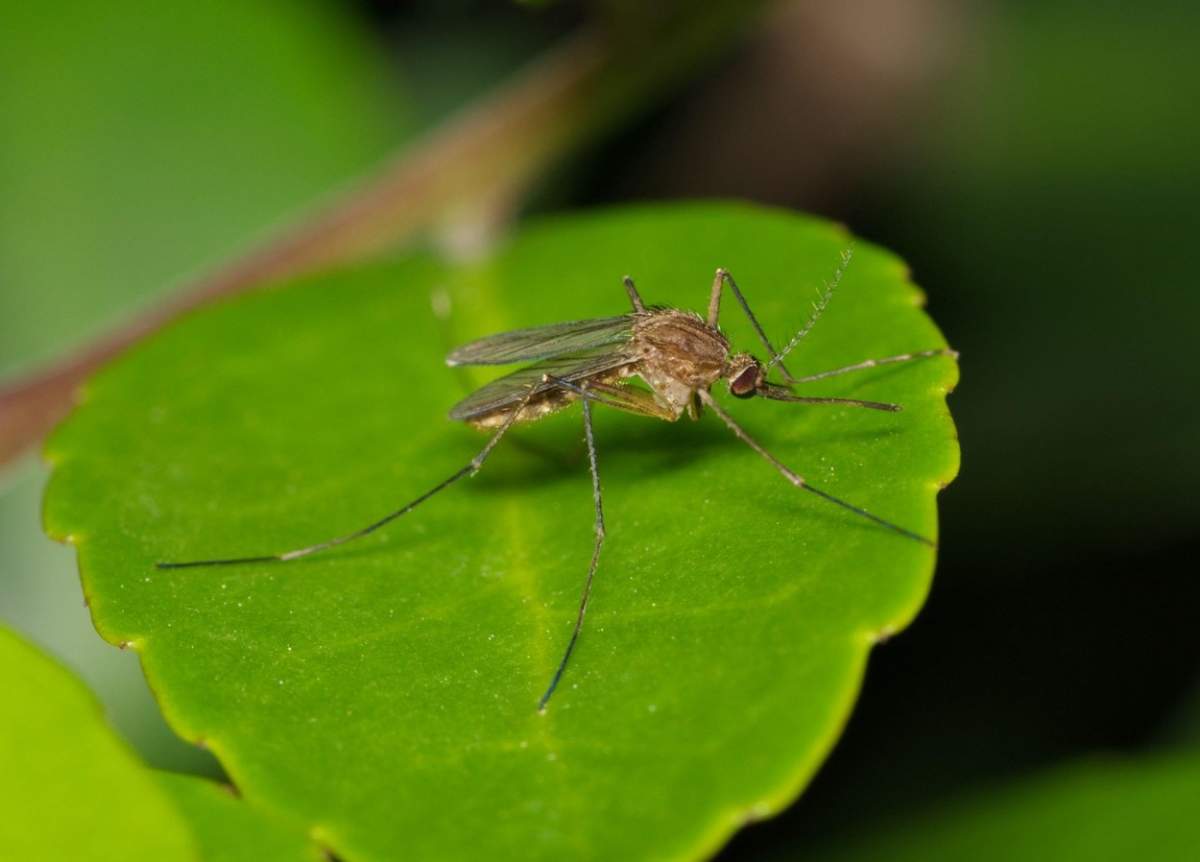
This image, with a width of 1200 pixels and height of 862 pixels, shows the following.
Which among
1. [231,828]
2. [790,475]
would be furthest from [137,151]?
[231,828]

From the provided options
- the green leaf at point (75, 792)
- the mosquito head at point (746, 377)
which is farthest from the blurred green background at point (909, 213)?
the green leaf at point (75, 792)

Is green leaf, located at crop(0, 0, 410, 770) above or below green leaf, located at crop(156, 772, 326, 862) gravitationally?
above

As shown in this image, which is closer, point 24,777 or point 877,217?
point 24,777

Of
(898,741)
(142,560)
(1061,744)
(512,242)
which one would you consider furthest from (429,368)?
(1061,744)

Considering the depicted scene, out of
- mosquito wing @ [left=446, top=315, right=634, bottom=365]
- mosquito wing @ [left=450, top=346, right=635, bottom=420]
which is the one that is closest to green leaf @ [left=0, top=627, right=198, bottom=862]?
mosquito wing @ [left=446, top=315, right=634, bottom=365]

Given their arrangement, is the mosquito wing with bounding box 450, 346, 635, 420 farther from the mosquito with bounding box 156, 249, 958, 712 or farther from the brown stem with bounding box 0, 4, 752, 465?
the brown stem with bounding box 0, 4, 752, 465

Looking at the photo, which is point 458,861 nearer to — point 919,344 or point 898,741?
point 919,344
